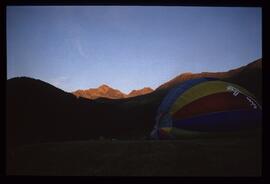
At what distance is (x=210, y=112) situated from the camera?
427cm

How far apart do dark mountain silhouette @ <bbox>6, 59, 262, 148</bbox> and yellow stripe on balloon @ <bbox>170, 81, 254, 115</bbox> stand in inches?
2.9

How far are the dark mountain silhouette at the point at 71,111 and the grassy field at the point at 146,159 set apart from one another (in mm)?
141

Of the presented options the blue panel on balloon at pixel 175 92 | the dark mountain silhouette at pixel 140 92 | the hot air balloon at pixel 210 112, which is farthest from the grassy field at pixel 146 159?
the dark mountain silhouette at pixel 140 92

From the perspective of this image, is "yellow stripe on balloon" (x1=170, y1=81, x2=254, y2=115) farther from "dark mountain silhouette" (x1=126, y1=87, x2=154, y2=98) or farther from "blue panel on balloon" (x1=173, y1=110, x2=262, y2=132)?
"dark mountain silhouette" (x1=126, y1=87, x2=154, y2=98)

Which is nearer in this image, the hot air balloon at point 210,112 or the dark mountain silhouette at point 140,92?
the hot air balloon at point 210,112

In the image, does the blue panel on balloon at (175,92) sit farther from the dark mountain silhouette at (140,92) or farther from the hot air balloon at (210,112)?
the dark mountain silhouette at (140,92)

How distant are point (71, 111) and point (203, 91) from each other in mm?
1579

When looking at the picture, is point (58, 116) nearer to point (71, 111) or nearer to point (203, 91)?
point (71, 111)

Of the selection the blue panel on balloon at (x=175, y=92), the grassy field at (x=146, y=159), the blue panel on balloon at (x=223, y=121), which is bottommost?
the grassy field at (x=146, y=159)

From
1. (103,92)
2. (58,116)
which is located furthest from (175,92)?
(58,116)

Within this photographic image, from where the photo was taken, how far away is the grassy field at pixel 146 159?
4.23 m

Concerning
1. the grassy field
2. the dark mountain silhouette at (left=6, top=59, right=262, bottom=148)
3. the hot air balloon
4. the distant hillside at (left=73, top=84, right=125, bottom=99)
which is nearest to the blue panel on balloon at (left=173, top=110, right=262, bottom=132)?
the hot air balloon
